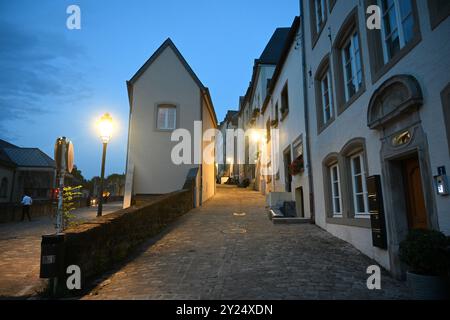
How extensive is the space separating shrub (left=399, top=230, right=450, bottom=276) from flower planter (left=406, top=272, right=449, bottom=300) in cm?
8

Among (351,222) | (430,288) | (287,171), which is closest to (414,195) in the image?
(430,288)

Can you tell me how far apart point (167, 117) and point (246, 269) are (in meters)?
11.0

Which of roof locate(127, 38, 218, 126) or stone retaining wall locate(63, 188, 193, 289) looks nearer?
stone retaining wall locate(63, 188, 193, 289)

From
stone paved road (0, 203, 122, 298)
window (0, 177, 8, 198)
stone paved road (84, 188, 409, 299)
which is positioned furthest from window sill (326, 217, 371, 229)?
window (0, 177, 8, 198)

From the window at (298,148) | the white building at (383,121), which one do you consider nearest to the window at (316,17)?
the white building at (383,121)

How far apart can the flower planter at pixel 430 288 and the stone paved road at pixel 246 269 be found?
52 centimetres

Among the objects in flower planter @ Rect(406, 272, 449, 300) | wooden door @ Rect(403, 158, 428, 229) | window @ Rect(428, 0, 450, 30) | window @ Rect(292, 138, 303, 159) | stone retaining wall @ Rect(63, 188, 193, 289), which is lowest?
flower planter @ Rect(406, 272, 449, 300)

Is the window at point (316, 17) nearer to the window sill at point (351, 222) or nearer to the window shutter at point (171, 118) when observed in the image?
the window sill at point (351, 222)

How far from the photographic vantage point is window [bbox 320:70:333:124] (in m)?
8.41

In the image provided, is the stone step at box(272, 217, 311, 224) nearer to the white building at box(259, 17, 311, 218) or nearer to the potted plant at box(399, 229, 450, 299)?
the white building at box(259, 17, 311, 218)

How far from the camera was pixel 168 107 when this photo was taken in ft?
49.1

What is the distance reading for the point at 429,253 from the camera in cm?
342

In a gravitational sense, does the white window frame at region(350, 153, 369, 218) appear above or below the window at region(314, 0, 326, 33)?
below

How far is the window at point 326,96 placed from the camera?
8.41m
